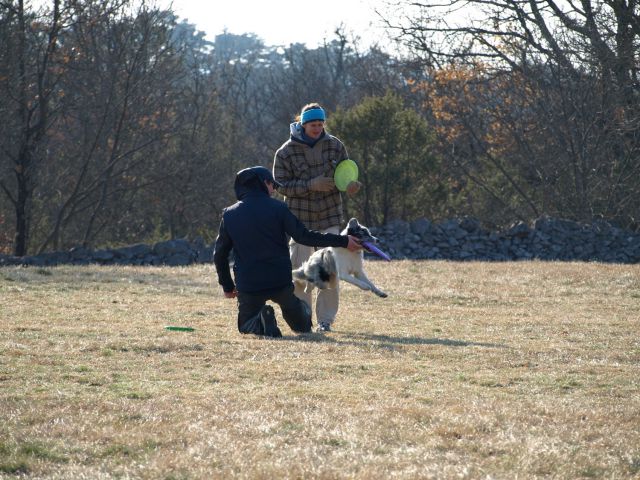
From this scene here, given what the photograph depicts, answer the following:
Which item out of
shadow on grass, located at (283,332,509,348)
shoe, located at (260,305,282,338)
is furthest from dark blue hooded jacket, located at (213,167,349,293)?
shadow on grass, located at (283,332,509,348)

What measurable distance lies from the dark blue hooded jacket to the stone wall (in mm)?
10484

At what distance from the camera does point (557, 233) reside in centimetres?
2092

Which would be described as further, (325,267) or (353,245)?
(325,267)

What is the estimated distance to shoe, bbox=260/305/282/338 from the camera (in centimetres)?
862

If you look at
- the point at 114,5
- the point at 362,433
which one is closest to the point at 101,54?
the point at 114,5

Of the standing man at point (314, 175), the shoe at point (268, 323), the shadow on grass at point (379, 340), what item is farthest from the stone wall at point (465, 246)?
the shoe at point (268, 323)

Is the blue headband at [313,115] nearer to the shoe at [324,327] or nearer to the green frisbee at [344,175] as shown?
the green frisbee at [344,175]

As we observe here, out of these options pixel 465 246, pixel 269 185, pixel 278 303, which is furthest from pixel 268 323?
pixel 465 246

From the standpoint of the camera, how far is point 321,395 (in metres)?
5.90

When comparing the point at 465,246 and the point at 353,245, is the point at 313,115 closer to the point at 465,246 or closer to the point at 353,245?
the point at 353,245

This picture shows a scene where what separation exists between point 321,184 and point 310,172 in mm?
280

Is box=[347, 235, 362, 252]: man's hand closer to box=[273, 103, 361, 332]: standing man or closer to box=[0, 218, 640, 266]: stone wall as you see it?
box=[273, 103, 361, 332]: standing man

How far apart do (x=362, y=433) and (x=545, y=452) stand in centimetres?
92

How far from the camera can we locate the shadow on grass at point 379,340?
827 centimetres
